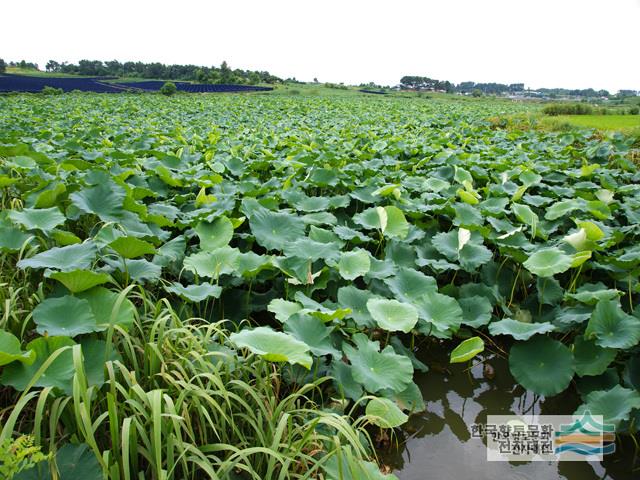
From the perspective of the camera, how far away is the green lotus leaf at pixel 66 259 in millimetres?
1855

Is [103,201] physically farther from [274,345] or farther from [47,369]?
[274,345]

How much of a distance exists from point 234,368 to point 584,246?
230cm

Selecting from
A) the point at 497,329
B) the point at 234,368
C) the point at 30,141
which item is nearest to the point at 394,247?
the point at 497,329

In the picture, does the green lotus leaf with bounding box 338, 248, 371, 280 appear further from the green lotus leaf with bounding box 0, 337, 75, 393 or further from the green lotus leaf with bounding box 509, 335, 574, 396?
the green lotus leaf with bounding box 0, 337, 75, 393

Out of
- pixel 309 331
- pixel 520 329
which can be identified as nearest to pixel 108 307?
pixel 309 331

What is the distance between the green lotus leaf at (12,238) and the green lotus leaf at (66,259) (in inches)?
14.1

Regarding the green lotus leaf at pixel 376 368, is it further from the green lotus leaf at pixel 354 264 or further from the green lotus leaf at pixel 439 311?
the green lotus leaf at pixel 354 264

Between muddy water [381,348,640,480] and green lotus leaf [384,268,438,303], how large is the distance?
0.41 meters

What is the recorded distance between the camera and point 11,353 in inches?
55.3

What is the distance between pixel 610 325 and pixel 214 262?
6.76ft

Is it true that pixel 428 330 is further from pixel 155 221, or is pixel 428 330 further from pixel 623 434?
pixel 155 221

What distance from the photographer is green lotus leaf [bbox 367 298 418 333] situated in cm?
201

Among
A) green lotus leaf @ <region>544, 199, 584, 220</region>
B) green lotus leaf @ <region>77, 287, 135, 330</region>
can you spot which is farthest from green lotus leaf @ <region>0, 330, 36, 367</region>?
green lotus leaf @ <region>544, 199, 584, 220</region>

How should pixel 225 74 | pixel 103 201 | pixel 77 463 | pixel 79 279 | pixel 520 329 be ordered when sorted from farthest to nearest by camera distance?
pixel 225 74
pixel 103 201
pixel 520 329
pixel 79 279
pixel 77 463
